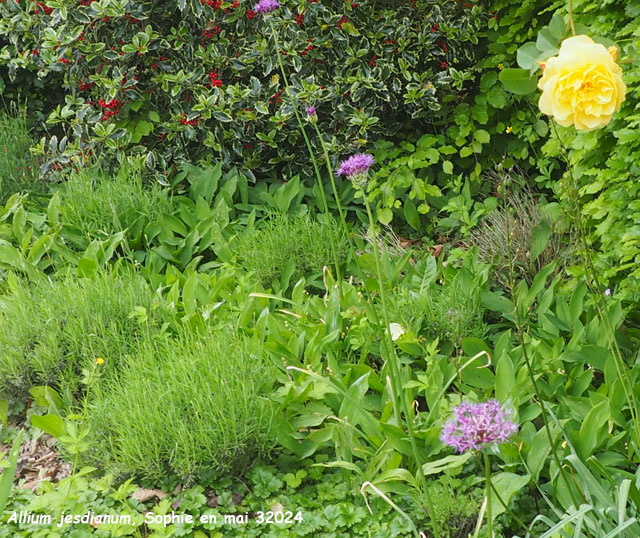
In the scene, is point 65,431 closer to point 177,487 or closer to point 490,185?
point 177,487

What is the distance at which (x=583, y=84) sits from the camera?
1410mm

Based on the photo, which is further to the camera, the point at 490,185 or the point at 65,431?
the point at 490,185

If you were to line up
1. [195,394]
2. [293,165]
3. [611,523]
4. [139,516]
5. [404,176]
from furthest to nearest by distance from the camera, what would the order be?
[293,165], [404,176], [195,394], [139,516], [611,523]

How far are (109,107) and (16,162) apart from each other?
0.79 meters

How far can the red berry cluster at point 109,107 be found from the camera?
4160mm

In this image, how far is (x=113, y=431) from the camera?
2588 millimetres

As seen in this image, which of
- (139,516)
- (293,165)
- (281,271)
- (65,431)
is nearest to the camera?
(139,516)

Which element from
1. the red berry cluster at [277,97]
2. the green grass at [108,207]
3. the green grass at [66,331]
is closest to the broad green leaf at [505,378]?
the green grass at [66,331]

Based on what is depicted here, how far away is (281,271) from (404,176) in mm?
980

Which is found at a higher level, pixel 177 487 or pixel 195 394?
pixel 195 394

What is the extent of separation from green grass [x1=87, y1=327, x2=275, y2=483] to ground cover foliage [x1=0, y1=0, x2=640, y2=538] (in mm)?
12

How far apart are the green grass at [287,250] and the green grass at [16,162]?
1514 millimetres

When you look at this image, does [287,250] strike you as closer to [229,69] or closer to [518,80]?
[229,69]

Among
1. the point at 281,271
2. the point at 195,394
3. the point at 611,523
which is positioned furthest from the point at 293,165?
the point at 611,523
